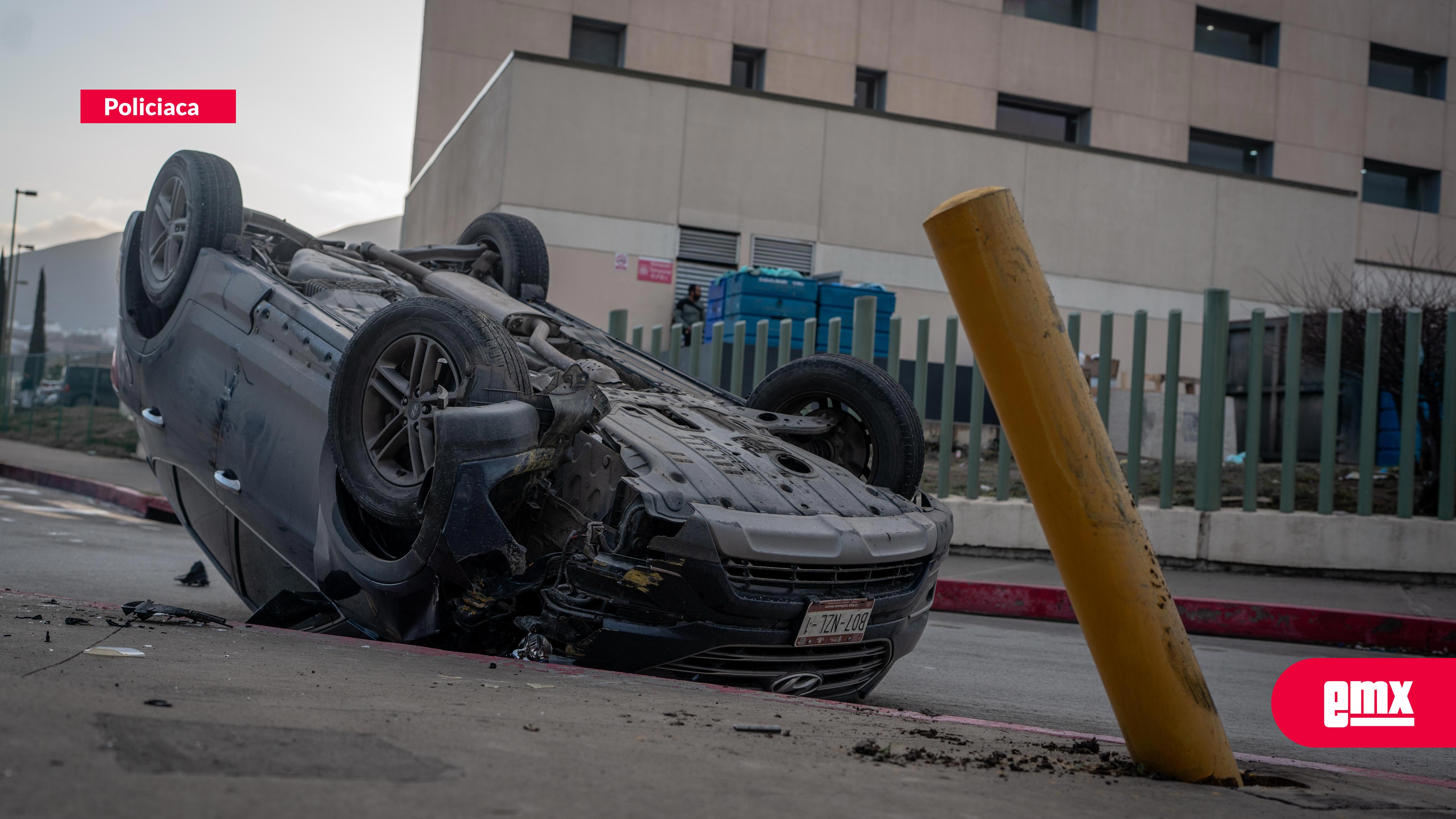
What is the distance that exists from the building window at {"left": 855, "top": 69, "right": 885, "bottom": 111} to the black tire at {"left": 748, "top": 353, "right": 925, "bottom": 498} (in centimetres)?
2056

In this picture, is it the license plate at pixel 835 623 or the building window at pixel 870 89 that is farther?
the building window at pixel 870 89

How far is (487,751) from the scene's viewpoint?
7.19 ft

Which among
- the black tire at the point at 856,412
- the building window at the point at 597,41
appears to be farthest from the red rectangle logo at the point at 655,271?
the black tire at the point at 856,412

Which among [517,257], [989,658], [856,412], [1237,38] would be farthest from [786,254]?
[1237,38]

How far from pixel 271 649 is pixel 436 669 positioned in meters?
0.60

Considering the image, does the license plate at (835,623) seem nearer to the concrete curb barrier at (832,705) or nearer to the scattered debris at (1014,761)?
the concrete curb barrier at (832,705)

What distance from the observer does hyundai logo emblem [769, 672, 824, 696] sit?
3670 mm

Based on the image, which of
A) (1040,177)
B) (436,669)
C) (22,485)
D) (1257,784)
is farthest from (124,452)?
(1257,784)

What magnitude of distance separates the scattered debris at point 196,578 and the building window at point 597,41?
18782mm

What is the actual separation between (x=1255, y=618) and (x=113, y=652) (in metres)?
6.67

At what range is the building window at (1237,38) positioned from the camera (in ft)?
88.1

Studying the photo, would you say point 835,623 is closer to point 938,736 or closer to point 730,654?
point 730,654

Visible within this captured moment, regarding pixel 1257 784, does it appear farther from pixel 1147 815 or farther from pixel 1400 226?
pixel 1400 226

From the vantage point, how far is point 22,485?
14203mm
